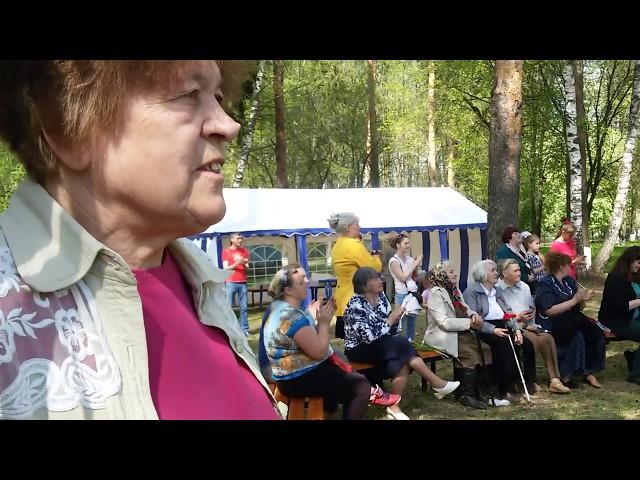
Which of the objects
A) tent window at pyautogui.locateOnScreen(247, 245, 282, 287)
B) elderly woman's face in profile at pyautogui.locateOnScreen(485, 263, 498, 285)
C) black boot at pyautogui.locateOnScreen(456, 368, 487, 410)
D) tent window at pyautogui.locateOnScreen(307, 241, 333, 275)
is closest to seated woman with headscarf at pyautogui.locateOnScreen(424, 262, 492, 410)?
black boot at pyautogui.locateOnScreen(456, 368, 487, 410)

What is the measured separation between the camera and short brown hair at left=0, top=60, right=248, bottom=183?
81cm

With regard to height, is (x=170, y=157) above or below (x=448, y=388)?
above

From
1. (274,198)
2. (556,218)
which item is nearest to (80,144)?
(274,198)

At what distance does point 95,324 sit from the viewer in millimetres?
844

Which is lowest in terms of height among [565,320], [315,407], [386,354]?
[315,407]

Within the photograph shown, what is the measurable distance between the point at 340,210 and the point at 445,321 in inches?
236

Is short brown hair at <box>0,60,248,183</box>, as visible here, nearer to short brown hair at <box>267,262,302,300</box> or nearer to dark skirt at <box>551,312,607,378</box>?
short brown hair at <box>267,262,302,300</box>

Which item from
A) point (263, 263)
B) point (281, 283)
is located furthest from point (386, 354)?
point (263, 263)

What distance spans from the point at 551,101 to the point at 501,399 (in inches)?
650

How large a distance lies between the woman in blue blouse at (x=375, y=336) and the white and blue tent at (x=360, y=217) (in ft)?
16.7

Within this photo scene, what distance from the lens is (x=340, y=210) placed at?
1141cm

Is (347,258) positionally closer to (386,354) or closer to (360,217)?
(386,354)

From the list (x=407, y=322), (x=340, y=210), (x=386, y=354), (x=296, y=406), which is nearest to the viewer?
(x=296, y=406)

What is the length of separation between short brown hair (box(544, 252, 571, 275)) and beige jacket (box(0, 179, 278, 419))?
592 cm
